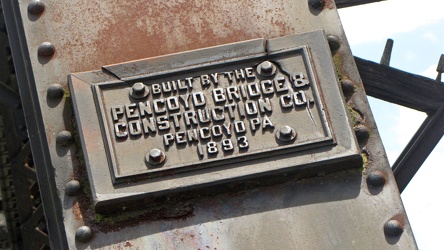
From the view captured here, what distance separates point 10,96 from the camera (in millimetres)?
5453

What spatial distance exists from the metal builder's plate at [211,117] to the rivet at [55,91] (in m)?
0.09

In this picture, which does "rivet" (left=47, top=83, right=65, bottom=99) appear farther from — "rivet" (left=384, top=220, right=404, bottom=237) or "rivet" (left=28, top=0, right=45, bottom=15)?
"rivet" (left=384, top=220, right=404, bottom=237)

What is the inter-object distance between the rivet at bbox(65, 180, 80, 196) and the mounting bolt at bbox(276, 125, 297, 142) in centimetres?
78

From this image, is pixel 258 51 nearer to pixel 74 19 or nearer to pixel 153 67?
pixel 153 67

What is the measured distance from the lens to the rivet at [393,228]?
12.6 feet

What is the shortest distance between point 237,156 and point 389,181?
1.97 ft

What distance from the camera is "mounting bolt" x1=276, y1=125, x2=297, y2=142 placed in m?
3.92

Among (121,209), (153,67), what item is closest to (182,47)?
(153,67)

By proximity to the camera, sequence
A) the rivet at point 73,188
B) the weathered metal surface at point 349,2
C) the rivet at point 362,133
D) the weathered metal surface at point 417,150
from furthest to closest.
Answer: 1. the weathered metal surface at point 349,2
2. the weathered metal surface at point 417,150
3. the rivet at point 362,133
4. the rivet at point 73,188

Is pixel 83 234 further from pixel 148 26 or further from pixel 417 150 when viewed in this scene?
pixel 417 150

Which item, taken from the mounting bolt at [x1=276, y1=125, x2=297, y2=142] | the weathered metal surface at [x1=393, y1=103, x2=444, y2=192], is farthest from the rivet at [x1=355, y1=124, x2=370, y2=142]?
the weathered metal surface at [x1=393, y1=103, x2=444, y2=192]

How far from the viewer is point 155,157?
153 inches

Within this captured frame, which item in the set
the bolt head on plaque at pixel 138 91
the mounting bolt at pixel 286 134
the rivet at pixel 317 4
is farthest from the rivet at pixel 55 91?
the rivet at pixel 317 4

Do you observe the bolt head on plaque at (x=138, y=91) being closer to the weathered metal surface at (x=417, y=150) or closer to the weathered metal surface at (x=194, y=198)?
the weathered metal surface at (x=194, y=198)
